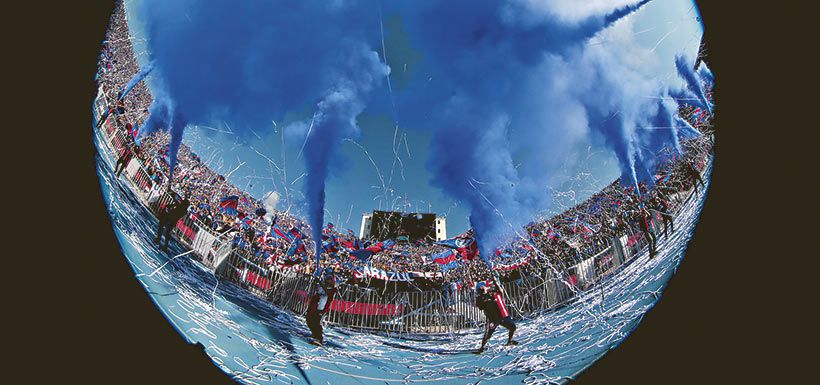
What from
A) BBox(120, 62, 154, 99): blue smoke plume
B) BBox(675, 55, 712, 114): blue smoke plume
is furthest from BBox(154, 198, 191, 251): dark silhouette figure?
BBox(675, 55, 712, 114): blue smoke plume

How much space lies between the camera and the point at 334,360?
234 cm

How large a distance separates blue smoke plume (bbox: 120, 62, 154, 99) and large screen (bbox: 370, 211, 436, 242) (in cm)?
161

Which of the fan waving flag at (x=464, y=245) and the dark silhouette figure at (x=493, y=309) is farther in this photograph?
the dark silhouette figure at (x=493, y=309)

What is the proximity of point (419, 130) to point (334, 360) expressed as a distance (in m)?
1.55

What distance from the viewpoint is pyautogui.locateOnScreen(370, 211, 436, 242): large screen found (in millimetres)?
2061

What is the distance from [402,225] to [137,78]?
1886mm

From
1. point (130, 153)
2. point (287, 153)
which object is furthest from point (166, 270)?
point (287, 153)

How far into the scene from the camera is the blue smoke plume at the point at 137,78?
2182 mm

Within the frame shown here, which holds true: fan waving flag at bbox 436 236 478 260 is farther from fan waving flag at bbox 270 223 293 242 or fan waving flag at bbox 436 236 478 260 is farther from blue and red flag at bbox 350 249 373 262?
fan waving flag at bbox 270 223 293 242

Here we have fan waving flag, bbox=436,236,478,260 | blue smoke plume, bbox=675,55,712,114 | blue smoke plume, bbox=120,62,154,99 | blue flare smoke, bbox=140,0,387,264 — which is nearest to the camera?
blue flare smoke, bbox=140,0,387,264

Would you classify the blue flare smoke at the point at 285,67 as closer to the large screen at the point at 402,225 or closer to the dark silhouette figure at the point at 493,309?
the large screen at the point at 402,225

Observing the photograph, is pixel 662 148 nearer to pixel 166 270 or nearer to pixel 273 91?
pixel 273 91

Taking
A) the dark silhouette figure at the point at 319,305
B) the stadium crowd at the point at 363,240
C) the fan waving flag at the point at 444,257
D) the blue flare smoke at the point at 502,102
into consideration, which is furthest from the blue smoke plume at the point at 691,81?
the dark silhouette figure at the point at 319,305

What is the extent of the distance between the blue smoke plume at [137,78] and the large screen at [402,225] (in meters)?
1.61
